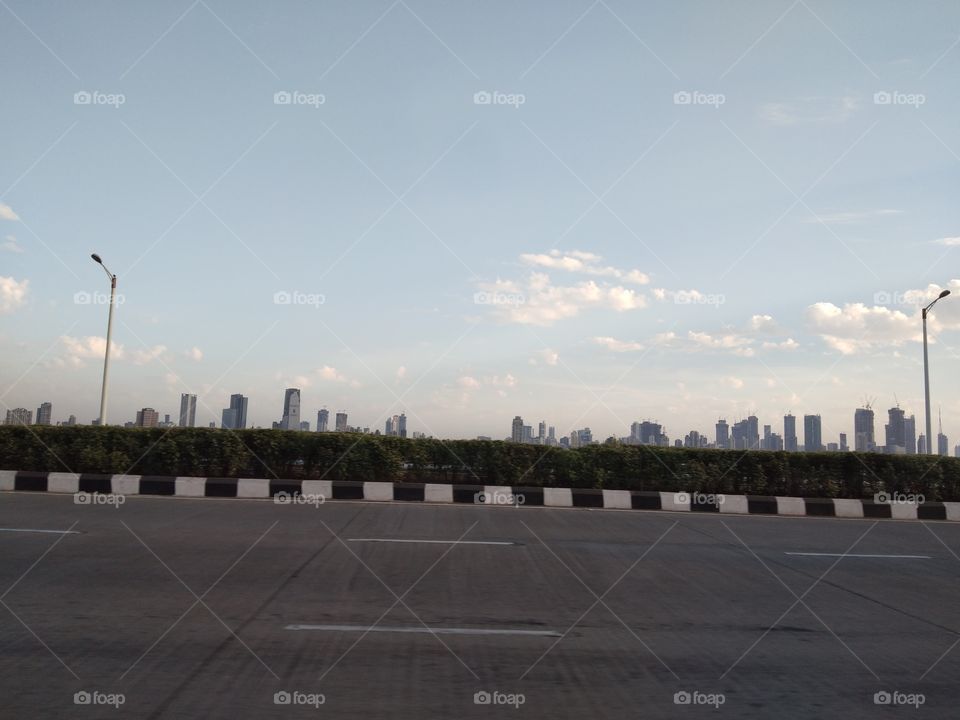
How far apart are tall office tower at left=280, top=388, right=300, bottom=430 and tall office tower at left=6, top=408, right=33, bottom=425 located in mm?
5680

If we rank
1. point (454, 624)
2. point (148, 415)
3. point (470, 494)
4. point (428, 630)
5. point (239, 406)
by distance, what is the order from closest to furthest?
point (428, 630), point (454, 624), point (470, 494), point (148, 415), point (239, 406)

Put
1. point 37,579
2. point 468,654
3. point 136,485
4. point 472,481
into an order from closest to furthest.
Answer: point 468,654
point 37,579
point 136,485
point 472,481

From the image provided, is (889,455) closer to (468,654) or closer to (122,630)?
(468,654)

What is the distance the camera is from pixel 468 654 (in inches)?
211

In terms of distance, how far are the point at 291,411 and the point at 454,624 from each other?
14543mm

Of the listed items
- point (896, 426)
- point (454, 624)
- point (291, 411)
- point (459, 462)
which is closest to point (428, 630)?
point (454, 624)

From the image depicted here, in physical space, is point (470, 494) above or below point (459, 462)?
below

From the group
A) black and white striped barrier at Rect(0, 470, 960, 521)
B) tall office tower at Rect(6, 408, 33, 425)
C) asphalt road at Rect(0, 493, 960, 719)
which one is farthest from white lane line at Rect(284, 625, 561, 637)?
tall office tower at Rect(6, 408, 33, 425)

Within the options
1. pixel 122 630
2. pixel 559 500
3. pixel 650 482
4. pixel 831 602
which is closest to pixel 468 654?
pixel 122 630

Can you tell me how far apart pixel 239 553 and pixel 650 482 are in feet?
35.6

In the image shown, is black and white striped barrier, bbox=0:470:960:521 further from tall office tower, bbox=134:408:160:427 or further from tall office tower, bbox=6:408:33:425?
tall office tower, bbox=134:408:160:427

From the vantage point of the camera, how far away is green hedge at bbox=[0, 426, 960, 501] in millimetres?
16609

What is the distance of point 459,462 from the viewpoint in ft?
55.9

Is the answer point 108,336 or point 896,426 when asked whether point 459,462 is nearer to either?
point 108,336
